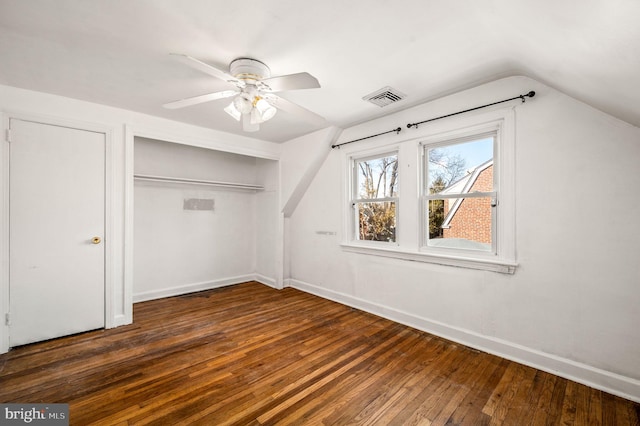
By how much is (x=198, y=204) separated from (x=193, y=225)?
1.17ft

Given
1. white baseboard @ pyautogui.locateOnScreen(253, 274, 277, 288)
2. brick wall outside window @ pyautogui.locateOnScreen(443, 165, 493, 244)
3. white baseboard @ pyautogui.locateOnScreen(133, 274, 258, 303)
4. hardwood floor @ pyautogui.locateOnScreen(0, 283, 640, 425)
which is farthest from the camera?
white baseboard @ pyautogui.locateOnScreen(253, 274, 277, 288)

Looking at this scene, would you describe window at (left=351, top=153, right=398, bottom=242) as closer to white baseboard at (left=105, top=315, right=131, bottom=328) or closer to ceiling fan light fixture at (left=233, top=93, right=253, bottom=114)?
ceiling fan light fixture at (left=233, top=93, right=253, bottom=114)

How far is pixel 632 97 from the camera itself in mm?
1575

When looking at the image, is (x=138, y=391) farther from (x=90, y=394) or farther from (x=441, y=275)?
(x=441, y=275)

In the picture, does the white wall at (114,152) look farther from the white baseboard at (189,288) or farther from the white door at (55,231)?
the white baseboard at (189,288)

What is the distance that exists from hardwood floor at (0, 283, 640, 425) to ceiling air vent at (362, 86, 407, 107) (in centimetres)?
248

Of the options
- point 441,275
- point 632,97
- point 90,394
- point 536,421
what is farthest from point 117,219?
point 632,97

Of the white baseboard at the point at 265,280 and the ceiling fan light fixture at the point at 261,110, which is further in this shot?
the white baseboard at the point at 265,280

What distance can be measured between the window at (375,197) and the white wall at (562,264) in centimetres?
70

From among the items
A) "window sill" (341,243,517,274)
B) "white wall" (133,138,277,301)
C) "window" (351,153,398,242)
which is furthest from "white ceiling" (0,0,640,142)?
"white wall" (133,138,277,301)

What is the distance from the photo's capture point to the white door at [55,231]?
2.60 metres

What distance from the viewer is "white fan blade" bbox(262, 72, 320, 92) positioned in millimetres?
1736

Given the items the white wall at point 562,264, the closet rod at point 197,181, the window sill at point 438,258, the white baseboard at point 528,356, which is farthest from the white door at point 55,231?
the white wall at point 562,264

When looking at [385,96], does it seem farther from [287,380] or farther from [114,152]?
[114,152]
